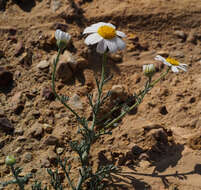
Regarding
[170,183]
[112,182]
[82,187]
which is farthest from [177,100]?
[82,187]

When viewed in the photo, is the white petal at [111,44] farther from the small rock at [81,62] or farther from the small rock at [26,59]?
the small rock at [26,59]

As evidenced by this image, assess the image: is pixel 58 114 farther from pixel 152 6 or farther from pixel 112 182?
pixel 152 6

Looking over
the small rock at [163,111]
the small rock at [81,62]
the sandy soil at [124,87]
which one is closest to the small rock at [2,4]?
the sandy soil at [124,87]

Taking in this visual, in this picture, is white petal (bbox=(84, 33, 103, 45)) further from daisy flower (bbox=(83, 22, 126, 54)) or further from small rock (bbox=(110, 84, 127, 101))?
small rock (bbox=(110, 84, 127, 101))

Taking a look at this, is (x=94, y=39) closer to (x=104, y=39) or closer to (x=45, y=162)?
(x=104, y=39)

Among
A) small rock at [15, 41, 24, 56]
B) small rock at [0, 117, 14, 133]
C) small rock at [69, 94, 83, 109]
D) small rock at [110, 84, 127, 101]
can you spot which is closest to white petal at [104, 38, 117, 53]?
small rock at [110, 84, 127, 101]
